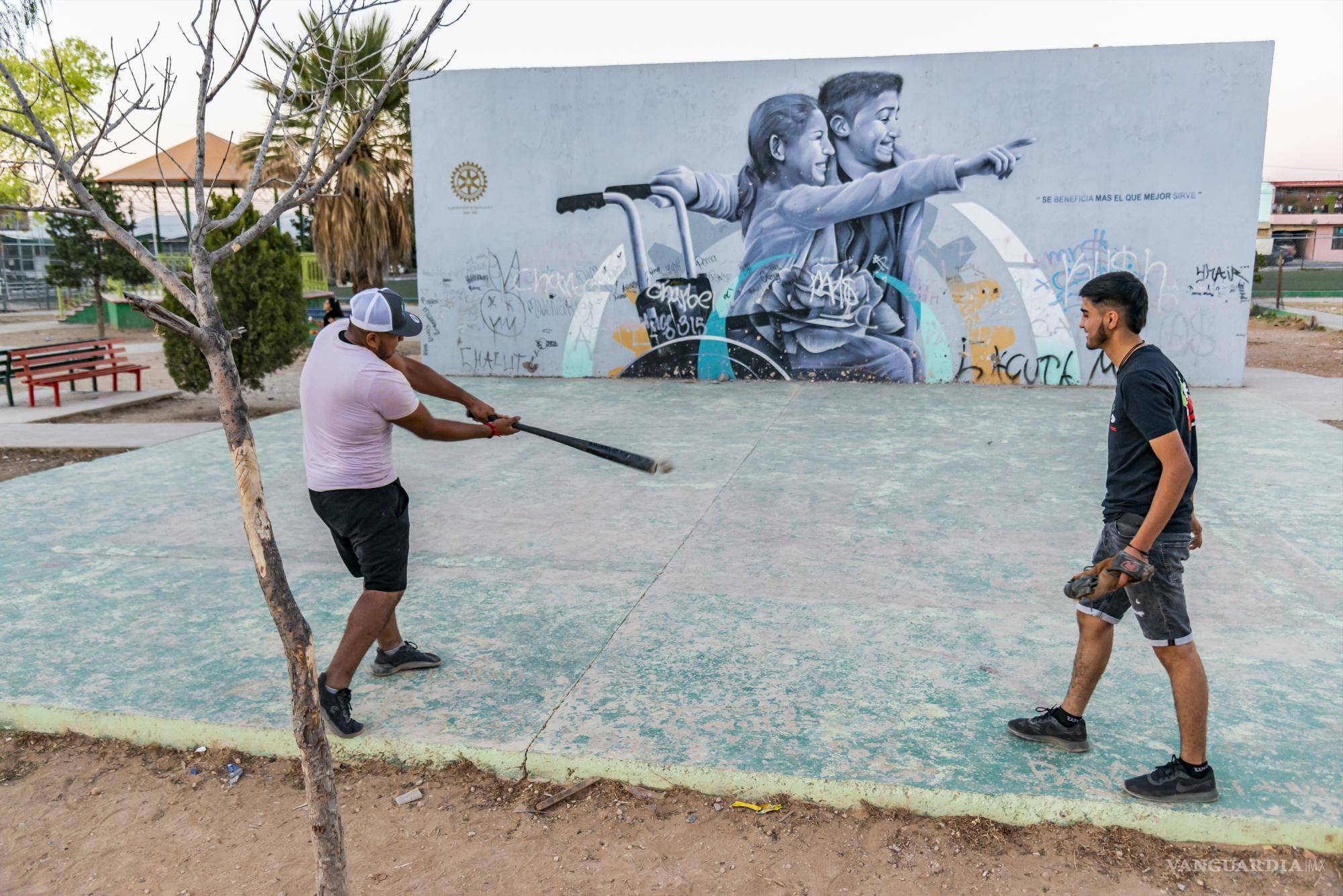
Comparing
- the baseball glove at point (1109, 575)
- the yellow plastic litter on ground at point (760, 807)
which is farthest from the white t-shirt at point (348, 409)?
the baseball glove at point (1109, 575)

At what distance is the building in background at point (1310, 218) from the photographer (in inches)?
2595

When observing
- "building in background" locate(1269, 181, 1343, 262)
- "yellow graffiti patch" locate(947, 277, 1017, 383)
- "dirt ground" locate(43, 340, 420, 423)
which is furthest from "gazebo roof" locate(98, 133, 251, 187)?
"building in background" locate(1269, 181, 1343, 262)

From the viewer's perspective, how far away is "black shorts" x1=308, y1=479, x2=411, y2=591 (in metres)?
3.64

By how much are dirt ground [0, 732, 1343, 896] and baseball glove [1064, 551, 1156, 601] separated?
2.52 feet

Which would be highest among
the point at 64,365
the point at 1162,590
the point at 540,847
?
the point at 1162,590

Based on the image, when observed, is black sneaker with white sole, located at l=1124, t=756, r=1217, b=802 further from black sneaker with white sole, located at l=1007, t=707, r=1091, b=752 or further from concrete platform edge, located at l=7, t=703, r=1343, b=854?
black sneaker with white sole, located at l=1007, t=707, r=1091, b=752

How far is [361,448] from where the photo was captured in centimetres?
361

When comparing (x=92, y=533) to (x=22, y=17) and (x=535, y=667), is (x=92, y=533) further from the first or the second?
(x=22, y=17)

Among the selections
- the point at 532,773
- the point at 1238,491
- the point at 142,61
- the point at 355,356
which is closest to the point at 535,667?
the point at 532,773

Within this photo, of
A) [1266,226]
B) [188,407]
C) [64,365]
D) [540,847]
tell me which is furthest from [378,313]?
[1266,226]

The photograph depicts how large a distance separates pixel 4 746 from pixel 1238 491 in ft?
24.9

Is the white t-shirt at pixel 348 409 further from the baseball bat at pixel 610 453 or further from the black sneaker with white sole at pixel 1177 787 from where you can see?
the black sneaker with white sole at pixel 1177 787

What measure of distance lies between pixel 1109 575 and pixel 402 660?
2.81 metres

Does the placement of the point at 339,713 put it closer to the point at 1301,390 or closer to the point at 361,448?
the point at 361,448
